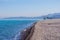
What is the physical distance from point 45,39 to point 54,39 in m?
0.67

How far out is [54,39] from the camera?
11836 millimetres

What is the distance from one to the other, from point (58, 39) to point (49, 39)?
1.94 feet

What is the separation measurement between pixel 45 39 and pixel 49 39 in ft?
1.15

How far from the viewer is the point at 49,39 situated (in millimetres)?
11969

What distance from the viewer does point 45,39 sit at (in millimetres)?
12227

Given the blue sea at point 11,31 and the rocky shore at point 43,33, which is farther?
the blue sea at point 11,31

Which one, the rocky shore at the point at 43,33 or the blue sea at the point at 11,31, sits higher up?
the rocky shore at the point at 43,33

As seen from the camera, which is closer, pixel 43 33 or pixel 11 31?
pixel 43 33

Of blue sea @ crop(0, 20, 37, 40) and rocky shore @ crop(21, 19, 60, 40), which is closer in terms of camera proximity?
rocky shore @ crop(21, 19, 60, 40)

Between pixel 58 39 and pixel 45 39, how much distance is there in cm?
92

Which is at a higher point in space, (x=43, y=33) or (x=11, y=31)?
(x=43, y=33)

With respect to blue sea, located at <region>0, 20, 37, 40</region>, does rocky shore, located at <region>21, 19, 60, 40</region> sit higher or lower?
higher

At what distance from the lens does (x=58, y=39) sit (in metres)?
11.8
